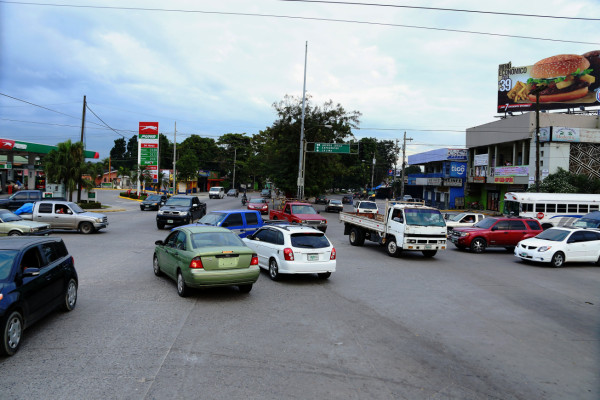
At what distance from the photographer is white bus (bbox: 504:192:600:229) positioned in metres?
30.1

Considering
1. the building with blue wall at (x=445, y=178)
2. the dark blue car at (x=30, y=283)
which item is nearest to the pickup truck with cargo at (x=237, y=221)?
the dark blue car at (x=30, y=283)

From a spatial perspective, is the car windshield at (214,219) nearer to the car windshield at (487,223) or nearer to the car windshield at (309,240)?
the car windshield at (309,240)

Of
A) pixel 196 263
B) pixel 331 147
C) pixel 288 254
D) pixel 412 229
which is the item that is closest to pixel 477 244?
pixel 412 229

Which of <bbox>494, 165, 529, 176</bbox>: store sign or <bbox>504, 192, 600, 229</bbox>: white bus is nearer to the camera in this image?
<bbox>504, 192, 600, 229</bbox>: white bus

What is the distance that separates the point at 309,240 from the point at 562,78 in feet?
159

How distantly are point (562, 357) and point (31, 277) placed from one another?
815cm

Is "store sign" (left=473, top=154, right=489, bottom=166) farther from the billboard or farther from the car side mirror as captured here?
the car side mirror

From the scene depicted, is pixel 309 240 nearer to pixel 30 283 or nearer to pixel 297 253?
pixel 297 253

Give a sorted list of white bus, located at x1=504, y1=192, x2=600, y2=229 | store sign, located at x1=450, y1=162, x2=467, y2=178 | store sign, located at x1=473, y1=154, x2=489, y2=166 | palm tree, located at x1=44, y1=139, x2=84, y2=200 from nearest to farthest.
Result: white bus, located at x1=504, y1=192, x2=600, y2=229 < palm tree, located at x1=44, y1=139, x2=84, y2=200 < store sign, located at x1=473, y1=154, x2=489, y2=166 < store sign, located at x1=450, y1=162, x2=467, y2=178

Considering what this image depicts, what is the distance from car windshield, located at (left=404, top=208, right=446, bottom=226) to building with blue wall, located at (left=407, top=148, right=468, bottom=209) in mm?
41846

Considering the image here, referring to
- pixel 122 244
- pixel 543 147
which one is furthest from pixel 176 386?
pixel 543 147

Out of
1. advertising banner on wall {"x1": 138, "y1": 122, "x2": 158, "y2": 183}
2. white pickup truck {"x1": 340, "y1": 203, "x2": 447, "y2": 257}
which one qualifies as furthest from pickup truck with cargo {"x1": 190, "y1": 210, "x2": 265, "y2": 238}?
advertising banner on wall {"x1": 138, "y1": 122, "x2": 158, "y2": 183}

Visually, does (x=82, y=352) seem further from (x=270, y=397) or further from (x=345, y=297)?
(x=345, y=297)

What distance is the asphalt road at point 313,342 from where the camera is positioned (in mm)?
5426
